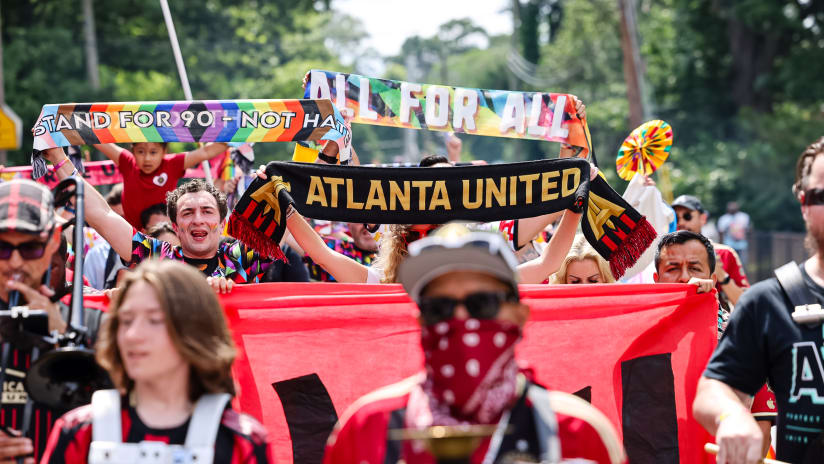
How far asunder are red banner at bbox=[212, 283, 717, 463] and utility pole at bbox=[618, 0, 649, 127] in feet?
62.1

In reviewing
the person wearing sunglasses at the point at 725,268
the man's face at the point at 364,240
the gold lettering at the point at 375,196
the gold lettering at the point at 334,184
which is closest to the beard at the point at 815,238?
the gold lettering at the point at 375,196

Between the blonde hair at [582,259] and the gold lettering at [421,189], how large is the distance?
96 cm

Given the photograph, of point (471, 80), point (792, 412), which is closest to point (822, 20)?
point (792, 412)

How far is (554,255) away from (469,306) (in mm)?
2723

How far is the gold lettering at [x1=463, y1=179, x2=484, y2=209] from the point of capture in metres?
5.71

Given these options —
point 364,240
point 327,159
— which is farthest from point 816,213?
point 364,240

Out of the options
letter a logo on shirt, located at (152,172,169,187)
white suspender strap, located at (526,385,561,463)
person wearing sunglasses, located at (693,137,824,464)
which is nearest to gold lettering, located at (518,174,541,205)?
person wearing sunglasses, located at (693,137,824,464)

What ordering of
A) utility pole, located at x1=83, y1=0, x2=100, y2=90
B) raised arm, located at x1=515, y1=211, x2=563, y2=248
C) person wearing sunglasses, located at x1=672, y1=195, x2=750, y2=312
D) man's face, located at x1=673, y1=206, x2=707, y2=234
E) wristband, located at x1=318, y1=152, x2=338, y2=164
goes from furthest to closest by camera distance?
1. utility pole, located at x1=83, y1=0, x2=100, y2=90
2. man's face, located at x1=673, y1=206, x2=707, y2=234
3. person wearing sunglasses, located at x1=672, y1=195, x2=750, y2=312
4. wristband, located at x1=318, y1=152, x2=338, y2=164
5. raised arm, located at x1=515, y1=211, x2=563, y2=248

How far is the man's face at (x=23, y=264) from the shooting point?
332 centimetres

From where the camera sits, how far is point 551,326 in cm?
508

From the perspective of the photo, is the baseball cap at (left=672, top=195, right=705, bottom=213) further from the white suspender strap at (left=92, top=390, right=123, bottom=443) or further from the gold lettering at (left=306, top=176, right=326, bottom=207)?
the white suspender strap at (left=92, top=390, right=123, bottom=443)

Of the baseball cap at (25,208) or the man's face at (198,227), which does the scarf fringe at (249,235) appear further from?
the baseball cap at (25,208)

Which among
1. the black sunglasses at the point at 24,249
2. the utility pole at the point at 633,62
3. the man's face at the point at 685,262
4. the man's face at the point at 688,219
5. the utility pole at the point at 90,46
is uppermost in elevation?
the utility pole at the point at 90,46

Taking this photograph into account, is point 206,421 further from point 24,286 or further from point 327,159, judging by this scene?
point 327,159
